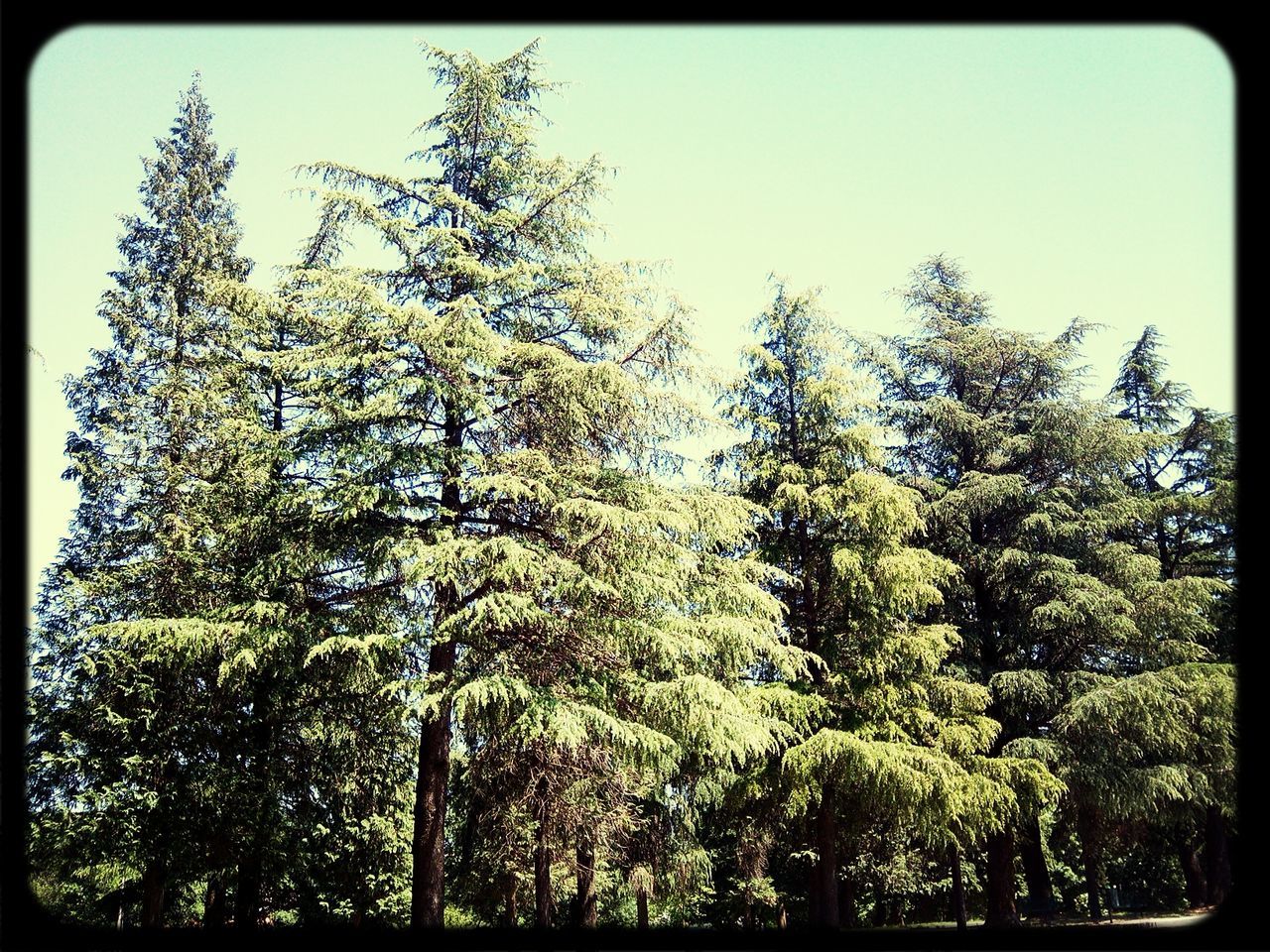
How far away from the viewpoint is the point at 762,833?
596 inches

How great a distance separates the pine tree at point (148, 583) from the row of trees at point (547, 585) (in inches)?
2.6

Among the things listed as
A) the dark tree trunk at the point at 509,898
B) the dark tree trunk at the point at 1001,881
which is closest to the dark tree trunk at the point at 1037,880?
the dark tree trunk at the point at 1001,881

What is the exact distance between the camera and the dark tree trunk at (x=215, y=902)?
13.0 metres

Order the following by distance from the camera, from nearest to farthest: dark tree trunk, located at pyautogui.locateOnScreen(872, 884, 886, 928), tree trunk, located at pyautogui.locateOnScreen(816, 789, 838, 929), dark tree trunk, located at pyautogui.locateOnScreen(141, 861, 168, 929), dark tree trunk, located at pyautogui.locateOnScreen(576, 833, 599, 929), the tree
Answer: dark tree trunk, located at pyautogui.locateOnScreen(576, 833, 599, 929), dark tree trunk, located at pyautogui.locateOnScreen(141, 861, 168, 929), tree trunk, located at pyautogui.locateOnScreen(816, 789, 838, 929), the tree, dark tree trunk, located at pyautogui.locateOnScreen(872, 884, 886, 928)

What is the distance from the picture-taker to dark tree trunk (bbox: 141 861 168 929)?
41.2ft

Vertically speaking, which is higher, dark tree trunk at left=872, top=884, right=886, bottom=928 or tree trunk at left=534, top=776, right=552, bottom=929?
tree trunk at left=534, top=776, right=552, bottom=929

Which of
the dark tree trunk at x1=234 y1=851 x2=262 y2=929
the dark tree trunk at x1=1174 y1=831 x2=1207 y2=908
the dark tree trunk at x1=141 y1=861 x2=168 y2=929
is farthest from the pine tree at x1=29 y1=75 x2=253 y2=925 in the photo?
the dark tree trunk at x1=1174 y1=831 x2=1207 y2=908

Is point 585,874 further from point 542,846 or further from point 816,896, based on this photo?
point 542,846

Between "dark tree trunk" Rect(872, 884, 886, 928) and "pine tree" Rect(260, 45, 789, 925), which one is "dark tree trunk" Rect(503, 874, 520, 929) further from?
"dark tree trunk" Rect(872, 884, 886, 928)

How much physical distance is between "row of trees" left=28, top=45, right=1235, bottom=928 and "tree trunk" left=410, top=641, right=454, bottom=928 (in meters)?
0.04

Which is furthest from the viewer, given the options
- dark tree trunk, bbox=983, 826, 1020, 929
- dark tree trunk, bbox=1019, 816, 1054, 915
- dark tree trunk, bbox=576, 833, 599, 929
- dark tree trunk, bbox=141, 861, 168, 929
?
dark tree trunk, bbox=1019, 816, 1054, 915

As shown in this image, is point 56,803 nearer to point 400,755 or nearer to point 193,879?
point 193,879

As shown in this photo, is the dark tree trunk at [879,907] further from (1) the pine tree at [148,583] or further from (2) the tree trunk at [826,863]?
(1) the pine tree at [148,583]
